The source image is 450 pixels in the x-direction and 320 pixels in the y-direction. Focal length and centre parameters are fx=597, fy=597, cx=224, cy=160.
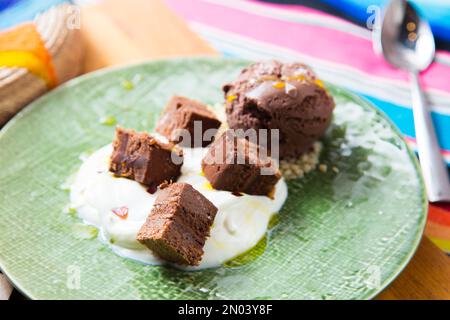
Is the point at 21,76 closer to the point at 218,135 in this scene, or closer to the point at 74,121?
the point at 74,121

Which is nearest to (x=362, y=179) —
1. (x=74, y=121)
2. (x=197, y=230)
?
(x=197, y=230)

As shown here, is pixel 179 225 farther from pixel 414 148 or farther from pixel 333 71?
pixel 333 71

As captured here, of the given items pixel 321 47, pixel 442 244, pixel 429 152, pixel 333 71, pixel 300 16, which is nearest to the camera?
pixel 442 244

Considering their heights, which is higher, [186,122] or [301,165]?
[186,122]

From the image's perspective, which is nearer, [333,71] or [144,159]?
[144,159]

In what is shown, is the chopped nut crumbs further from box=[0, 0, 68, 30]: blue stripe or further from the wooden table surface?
box=[0, 0, 68, 30]: blue stripe

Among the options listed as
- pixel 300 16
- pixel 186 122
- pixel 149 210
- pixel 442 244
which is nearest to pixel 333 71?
pixel 300 16

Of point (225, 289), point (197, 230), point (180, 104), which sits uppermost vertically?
point (180, 104)
